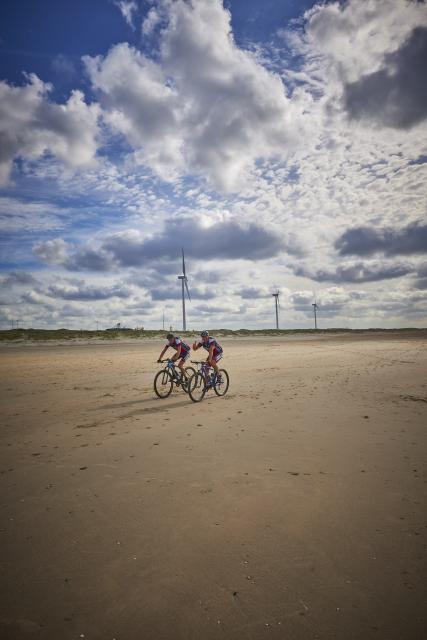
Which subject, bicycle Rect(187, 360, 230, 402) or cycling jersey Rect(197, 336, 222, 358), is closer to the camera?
bicycle Rect(187, 360, 230, 402)

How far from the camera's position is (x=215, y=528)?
4.65 meters

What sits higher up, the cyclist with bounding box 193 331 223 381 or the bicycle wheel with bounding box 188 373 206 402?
the cyclist with bounding box 193 331 223 381

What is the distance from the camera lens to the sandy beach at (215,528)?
3262 mm

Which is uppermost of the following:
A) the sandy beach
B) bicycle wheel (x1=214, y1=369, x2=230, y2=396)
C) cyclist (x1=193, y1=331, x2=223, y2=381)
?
cyclist (x1=193, y1=331, x2=223, y2=381)

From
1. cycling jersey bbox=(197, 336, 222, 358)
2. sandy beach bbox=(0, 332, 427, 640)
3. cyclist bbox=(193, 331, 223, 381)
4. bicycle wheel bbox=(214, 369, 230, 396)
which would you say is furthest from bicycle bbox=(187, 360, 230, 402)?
sandy beach bbox=(0, 332, 427, 640)

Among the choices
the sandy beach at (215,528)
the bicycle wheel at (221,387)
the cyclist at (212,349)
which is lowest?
the sandy beach at (215,528)

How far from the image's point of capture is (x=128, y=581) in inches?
145

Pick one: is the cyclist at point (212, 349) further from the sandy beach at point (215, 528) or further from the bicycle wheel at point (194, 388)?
the sandy beach at point (215, 528)

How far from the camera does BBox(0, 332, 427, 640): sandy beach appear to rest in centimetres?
326

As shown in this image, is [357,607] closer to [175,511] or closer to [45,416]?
[175,511]

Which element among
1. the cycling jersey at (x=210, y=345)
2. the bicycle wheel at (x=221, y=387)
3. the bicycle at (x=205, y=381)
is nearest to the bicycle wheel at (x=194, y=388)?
the bicycle at (x=205, y=381)

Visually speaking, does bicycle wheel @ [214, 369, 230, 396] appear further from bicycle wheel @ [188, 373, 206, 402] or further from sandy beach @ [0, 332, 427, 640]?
sandy beach @ [0, 332, 427, 640]

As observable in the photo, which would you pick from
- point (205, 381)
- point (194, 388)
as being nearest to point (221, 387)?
point (205, 381)

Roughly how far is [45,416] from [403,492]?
407 inches
